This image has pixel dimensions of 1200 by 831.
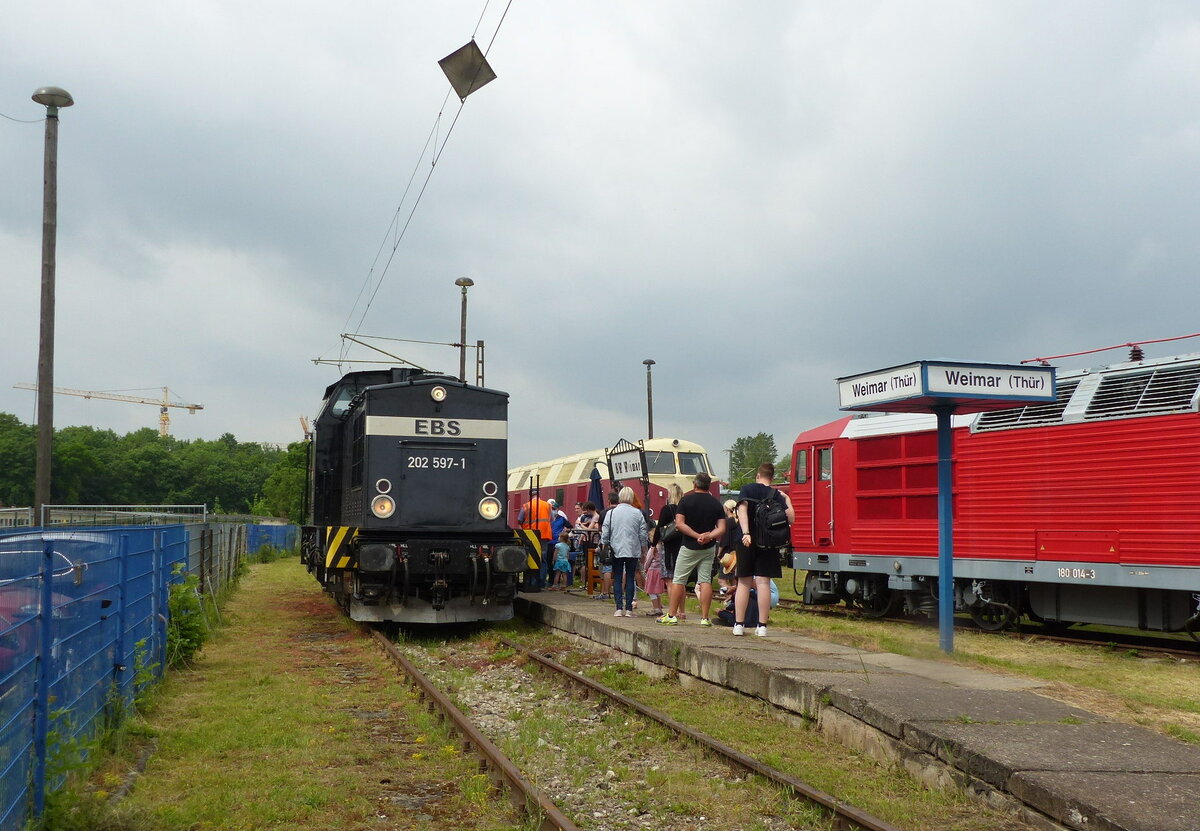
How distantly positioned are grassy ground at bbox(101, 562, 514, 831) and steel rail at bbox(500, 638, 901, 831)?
1.50 metres

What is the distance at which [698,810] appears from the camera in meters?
5.33

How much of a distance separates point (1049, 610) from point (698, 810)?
925cm

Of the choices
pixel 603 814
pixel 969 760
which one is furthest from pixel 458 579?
pixel 969 760

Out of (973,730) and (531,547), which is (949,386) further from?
(531,547)

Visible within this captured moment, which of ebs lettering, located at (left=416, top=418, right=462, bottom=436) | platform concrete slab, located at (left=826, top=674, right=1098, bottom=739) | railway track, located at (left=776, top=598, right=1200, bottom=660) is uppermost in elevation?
ebs lettering, located at (left=416, top=418, right=462, bottom=436)

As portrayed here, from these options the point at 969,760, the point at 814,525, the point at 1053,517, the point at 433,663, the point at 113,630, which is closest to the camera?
the point at 969,760

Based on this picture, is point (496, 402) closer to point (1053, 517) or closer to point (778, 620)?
point (778, 620)

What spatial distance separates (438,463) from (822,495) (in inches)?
258

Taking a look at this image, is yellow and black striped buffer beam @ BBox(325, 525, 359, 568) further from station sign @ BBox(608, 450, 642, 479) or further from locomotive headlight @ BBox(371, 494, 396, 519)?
station sign @ BBox(608, 450, 642, 479)

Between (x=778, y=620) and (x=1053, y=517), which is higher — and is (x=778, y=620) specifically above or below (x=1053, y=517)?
below

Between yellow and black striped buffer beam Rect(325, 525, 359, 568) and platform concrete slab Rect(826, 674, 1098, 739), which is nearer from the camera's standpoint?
platform concrete slab Rect(826, 674, 1098, 739)

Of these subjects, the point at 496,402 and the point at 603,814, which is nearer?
the point at 603,814

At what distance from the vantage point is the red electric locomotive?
11312 millimetres

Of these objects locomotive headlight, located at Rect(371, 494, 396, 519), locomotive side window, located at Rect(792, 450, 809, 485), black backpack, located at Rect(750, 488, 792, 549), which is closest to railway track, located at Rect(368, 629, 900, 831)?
black backpack, located at Rect(750, 488, 792, 549)
